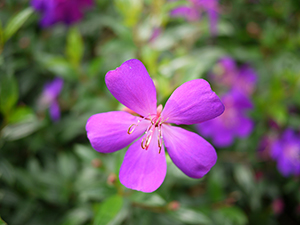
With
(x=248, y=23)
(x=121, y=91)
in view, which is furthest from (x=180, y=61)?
(x=248, y=23)

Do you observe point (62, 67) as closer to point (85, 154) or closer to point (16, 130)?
point (16, 130)

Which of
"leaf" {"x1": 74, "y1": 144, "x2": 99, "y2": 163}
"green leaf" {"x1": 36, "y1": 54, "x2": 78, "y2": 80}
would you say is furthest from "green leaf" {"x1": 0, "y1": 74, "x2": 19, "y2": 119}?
"leaf" {"x1": 74, "y1": 144, "x2": 99, "y2": 163}

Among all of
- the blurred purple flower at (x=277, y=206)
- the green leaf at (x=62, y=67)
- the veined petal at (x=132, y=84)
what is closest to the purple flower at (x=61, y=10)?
the green leaf at (x=62, y=67)

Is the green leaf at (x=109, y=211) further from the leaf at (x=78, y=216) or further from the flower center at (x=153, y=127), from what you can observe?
the leaf at (x=78, y=216)

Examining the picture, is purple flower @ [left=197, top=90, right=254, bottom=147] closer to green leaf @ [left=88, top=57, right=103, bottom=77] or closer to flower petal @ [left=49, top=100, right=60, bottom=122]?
green leaf @ [left=88, top=57, right=103, bottom=77]

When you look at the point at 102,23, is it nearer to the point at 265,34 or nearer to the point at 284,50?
the point at 265,34

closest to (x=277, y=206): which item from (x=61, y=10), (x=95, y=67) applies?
A: (x=95, y=67)
